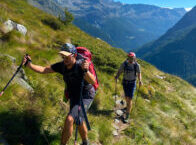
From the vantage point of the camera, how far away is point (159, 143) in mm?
6262

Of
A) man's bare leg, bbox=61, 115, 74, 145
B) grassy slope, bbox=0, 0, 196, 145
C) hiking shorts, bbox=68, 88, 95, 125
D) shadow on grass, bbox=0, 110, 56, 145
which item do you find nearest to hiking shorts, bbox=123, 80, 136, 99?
grassy slope, bbox=0, 0, 196, 145

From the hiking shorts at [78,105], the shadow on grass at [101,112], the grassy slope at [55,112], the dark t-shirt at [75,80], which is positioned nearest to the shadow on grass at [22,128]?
the grassy slope at [55,112]

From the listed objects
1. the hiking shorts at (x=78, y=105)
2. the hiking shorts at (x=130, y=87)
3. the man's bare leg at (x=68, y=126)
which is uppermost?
the hiking shorts at (x=130, y=87)

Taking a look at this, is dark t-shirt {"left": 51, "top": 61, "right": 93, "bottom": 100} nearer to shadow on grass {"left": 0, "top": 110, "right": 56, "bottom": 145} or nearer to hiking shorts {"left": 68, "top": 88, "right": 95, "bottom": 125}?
hiking shorts {"left": 68, "top": 88, "right": 95, "bottom": 125}

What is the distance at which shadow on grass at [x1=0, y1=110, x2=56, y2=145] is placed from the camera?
3.25 metres

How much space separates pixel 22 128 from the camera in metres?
3.45

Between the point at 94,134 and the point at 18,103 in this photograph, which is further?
the point at 94,134

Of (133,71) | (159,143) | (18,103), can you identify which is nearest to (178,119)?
(159,143)

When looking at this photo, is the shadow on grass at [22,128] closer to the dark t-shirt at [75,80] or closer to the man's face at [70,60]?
the dark t-shirt at [75,80]

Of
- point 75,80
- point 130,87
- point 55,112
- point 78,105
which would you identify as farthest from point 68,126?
point 130,87

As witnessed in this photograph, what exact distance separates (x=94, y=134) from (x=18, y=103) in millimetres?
2244

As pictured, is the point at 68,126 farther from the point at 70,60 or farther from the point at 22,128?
the point at 70,60

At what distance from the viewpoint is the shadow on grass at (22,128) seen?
3.25 meters

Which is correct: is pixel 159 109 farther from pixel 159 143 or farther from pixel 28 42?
pixel 28 42
